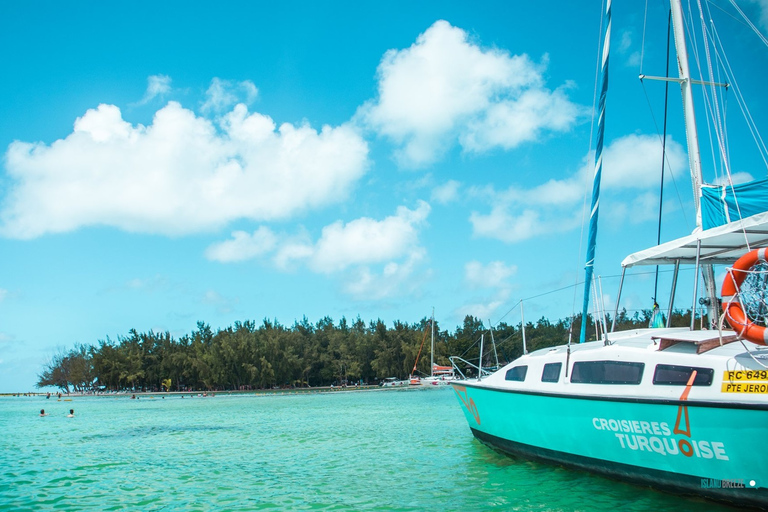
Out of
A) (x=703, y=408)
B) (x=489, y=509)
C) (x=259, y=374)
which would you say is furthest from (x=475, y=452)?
(x=259, y=374)

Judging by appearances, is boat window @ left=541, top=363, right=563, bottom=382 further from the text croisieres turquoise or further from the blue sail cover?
the blue sail cover

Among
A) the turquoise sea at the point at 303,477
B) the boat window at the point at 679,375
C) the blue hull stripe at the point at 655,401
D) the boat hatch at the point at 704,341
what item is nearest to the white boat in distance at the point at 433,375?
the turquoise sea at the point at 303,477

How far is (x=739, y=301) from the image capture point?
11.0 m

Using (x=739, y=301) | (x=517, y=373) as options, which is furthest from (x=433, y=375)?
(x=739, y=301)

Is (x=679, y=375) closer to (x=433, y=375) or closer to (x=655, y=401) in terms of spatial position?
(x=655, y=401)

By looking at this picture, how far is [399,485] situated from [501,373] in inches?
183

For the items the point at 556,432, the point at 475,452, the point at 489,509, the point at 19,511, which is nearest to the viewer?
the point at 489,509

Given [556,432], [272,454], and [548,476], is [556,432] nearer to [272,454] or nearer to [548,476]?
[548,476]

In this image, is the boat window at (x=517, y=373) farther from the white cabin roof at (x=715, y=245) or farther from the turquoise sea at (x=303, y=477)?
the white cabin roof at (x=715, y=245)

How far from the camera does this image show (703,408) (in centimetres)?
1041

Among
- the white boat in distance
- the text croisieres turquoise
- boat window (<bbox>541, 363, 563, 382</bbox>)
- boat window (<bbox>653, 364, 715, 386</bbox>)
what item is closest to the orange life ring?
the text croisieres turquoise

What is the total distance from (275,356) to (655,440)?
10691 centimetres

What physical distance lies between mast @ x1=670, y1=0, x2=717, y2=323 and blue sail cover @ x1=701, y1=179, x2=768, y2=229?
382 mm

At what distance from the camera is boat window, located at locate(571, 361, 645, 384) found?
1227cm
